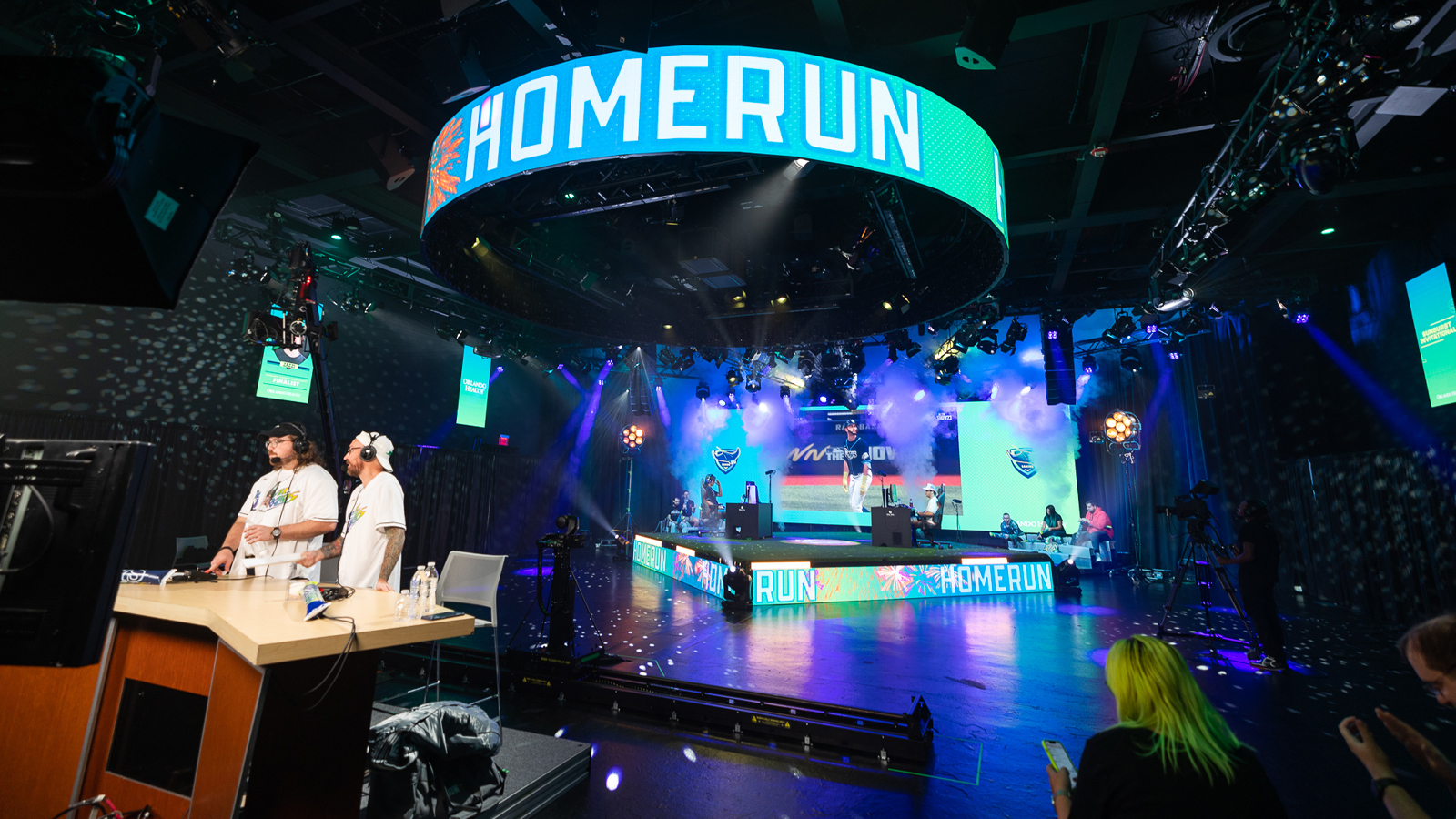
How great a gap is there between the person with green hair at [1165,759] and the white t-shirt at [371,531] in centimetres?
328

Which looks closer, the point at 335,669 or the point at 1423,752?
the point at 1423,752

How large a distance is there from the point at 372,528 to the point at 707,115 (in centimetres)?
284

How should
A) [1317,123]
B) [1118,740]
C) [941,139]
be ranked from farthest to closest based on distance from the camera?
[1317,123], [941,139], [1118,740]

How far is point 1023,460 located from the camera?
12.8 metres

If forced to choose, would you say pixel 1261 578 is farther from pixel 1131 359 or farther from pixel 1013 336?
pixel 1131 359

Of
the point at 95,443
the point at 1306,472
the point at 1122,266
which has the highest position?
the point at 1122,266

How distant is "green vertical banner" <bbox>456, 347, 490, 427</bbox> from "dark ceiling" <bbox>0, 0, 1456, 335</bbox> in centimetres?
450

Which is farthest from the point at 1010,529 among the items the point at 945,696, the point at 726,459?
the point at 945,696

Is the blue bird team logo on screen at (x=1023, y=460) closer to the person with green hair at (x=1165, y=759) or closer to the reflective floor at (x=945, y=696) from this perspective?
the reflective floor at (x=945, y=696)

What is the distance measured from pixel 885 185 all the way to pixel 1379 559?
7.80 metres

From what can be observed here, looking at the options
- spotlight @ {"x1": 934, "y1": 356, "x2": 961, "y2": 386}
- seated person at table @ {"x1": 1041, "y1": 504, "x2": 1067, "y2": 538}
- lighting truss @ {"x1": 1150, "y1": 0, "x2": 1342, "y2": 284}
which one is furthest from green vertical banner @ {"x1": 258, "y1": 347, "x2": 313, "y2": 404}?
seated person at table @ {"x1": 1041, "y1": 504, "x2": 1067, "y2": 538}

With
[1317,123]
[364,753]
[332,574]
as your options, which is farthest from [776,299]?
[364,753]

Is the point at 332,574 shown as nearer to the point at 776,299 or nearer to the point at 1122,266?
the point at 776,299

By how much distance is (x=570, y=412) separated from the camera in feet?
47.5
